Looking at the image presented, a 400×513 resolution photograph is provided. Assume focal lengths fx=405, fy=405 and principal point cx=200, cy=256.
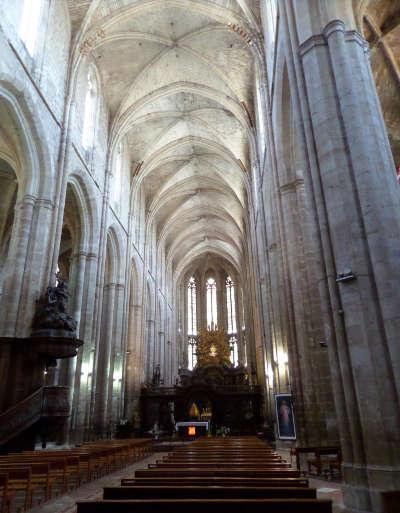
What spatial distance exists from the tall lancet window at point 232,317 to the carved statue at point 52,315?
32.3 m

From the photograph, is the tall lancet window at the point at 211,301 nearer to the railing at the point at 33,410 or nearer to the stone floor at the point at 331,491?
the railing at the point at 33,410

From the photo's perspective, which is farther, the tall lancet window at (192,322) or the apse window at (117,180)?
the tall lancet window at (192,322)

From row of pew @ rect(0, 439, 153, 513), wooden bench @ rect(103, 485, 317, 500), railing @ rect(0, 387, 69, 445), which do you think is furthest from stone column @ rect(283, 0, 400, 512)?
railing @ rect(0, 387, 69, 445)

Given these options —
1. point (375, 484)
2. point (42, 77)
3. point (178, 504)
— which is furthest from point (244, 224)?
point (178, 504)

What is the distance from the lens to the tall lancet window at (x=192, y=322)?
4478 cm

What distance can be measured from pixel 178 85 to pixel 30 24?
908 cm

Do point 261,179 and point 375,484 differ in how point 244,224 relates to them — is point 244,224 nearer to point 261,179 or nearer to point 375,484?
point 261,179

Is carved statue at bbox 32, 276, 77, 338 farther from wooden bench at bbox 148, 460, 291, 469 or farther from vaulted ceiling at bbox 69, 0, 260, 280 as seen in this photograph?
vaulted ceiling at bbox 69, 0, 260, 280

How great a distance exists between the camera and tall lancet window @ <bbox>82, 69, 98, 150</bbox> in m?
17.7

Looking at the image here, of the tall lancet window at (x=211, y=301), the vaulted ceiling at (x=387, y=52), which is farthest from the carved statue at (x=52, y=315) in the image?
the tall lancet window at (x=211, y=301)

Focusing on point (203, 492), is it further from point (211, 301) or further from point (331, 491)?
point (211, 301)

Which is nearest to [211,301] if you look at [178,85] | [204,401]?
[204,401]

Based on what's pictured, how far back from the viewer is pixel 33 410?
10.5 m

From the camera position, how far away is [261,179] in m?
18.8
